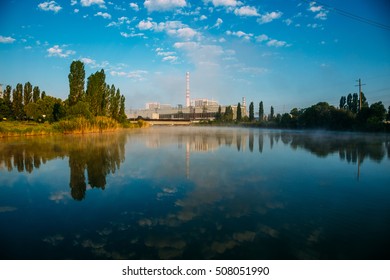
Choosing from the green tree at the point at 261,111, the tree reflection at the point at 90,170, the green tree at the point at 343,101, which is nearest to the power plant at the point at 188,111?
the green tree at the point at 261,111

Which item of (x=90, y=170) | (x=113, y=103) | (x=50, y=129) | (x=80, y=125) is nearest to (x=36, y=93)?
(x=113, y=103)

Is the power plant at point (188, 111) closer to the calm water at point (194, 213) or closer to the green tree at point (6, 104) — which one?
the green tree at point (6, 104)

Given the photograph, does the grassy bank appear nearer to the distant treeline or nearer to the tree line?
the tree line

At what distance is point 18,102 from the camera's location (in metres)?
53.1

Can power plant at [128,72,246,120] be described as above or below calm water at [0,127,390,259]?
above

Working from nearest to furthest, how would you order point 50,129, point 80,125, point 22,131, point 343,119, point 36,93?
point 22,131, point 50,129, point 80,125, point 343,119, point 36,93

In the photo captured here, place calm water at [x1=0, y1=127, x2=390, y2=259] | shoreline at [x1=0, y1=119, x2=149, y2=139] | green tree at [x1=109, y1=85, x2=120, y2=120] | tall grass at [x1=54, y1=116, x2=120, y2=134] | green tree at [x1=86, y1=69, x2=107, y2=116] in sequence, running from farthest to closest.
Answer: green tree at [x1=109, y1=85, x2=120, y2=120] < green tree at [x1=86, y1=69, x2=107, y2=116] < tall grass at [x1=54, y1=116, x2=120, y2=134] < shoreline at [x1=0, y1=119, x2=149, y2=139] < calm water at [x1=0, y1=127, x2=390, y2=259]

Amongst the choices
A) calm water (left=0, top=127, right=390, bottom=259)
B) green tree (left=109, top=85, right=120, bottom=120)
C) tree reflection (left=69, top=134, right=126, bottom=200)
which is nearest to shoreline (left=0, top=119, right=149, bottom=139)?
green tree (left=109, top=85, right=120, bottom=120)

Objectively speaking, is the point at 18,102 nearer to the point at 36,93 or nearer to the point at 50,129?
the point at 36,93

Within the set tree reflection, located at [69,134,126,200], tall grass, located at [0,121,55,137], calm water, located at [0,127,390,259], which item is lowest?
calm water, located at [0,127,390,259]

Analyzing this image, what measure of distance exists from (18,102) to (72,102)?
85.2ft

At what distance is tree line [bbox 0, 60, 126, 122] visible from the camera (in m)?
36.0

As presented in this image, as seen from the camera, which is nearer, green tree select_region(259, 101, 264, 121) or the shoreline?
the shoreline
